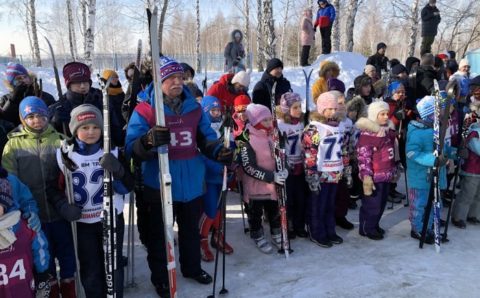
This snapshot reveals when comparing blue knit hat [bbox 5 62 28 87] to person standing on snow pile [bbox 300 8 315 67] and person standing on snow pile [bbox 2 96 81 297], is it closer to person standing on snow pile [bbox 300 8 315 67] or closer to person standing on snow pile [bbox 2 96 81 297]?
person standing on snow pile [bbox 2 96 81 297]

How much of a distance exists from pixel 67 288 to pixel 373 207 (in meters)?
3.41

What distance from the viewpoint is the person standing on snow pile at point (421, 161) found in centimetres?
446

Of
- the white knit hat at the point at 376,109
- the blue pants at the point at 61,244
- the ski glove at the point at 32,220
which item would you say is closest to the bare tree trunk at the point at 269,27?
the white knit hat at the point at 376,109

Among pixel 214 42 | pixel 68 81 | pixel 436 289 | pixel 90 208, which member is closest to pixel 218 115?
pixel 68 81

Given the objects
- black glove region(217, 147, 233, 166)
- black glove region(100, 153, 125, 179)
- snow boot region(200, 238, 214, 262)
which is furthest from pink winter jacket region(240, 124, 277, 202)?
black glove region(100, 153, 125, 179)

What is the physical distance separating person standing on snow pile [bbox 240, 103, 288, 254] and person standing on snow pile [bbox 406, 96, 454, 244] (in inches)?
60.6

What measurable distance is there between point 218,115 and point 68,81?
1.80 meters

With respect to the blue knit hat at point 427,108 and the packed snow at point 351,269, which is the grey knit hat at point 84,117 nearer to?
the packed snow at point 351,269

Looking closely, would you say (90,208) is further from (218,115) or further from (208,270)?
(218,115)

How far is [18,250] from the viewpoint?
260 cm

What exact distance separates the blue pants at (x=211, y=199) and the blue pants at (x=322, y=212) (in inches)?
45.4

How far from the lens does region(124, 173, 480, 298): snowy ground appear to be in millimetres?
3670

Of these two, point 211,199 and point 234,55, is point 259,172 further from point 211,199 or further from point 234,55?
point 234,55

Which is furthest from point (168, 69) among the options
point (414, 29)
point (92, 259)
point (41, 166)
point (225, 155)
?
point (414, 29)
